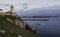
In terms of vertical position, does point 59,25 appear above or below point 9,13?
below

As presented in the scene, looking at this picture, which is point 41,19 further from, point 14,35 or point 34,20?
point 14,35

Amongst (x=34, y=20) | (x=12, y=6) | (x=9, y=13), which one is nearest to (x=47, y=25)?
(x=34, y=20)

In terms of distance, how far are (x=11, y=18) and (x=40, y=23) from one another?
15.9 m

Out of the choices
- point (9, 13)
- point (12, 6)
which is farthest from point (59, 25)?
point (9, 13)

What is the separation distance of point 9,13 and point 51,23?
17.5 metres

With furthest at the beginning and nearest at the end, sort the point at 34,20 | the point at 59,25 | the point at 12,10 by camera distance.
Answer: the point at 59,25 → the point at 34,20 → the point at 12,10

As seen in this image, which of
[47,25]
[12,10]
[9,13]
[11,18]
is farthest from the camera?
[47,25]

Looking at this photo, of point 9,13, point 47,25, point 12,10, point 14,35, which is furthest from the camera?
point 47,25

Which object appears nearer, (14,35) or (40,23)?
(14,35)

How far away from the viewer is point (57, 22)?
3544 centimetres

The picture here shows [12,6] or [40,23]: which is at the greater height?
[12,6]

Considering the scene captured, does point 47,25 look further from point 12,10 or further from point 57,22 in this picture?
point 12,10

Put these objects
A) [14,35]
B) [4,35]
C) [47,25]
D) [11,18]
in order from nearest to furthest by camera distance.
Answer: [4,35], [14,35], [11,18], [47,25]

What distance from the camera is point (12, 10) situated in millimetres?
21047
